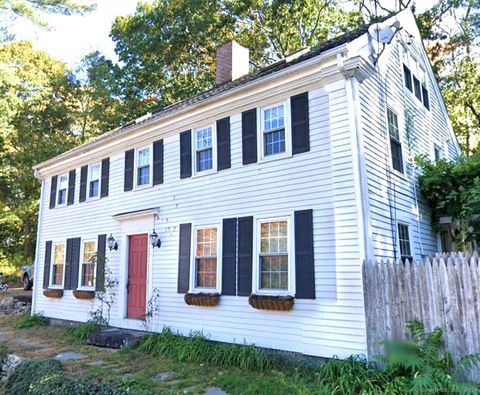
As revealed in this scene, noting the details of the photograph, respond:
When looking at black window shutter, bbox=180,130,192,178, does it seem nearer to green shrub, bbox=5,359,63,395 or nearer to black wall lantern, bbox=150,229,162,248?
black wall lantern, bbox=150,229,162,248

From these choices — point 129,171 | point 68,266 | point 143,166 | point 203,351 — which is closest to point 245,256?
point 203,351

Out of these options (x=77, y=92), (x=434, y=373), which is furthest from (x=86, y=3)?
(x=77, y=92)

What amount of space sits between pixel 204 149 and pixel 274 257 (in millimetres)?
3136

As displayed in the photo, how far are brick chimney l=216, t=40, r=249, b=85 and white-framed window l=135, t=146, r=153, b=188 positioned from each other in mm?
3796

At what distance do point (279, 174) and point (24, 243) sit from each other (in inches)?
907

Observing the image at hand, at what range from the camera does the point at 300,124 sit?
715cm

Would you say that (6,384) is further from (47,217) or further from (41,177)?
(41,177)

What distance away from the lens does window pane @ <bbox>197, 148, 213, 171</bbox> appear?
344 inches

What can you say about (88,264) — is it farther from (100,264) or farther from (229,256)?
(229,256)

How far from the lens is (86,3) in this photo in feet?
32.6

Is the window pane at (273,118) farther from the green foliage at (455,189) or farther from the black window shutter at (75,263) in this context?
the black window shutter at (75,263)

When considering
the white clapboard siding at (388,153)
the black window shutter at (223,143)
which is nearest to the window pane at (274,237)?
the white clapboard siding at (388,153)

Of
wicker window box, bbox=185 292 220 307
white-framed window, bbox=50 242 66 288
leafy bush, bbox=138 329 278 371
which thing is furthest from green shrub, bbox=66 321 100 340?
wicker window box, bbox=185 292 220 307

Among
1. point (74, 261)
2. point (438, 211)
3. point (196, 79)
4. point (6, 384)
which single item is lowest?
point (6, 384)
